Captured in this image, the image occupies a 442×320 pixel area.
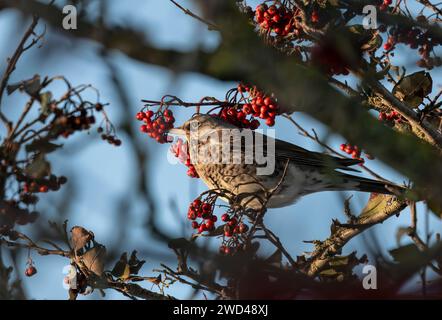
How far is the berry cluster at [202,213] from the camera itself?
360 cm

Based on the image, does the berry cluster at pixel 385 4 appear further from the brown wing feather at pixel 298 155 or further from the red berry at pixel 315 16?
the brown wing feather at pixel 298 155

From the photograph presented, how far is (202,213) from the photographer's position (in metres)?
3.61

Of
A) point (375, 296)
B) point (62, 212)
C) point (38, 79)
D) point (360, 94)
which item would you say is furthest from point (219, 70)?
point (360, 94)

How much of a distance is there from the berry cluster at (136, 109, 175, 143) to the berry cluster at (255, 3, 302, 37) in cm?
80

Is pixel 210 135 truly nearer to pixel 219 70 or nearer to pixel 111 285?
pixel 111 285

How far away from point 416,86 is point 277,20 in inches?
34.1

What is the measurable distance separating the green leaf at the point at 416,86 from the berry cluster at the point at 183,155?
65.1 inches

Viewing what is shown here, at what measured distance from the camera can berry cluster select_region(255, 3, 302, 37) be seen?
3.40 m

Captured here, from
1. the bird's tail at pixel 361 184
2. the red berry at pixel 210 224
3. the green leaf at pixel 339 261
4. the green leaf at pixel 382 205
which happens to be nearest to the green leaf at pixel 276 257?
the green leaf at pixel 339 261

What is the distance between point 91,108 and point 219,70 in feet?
3.77

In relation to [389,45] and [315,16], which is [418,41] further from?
[315,16]

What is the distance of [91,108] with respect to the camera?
2949 mm

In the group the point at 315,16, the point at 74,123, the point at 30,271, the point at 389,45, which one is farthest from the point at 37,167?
the point at 389,45

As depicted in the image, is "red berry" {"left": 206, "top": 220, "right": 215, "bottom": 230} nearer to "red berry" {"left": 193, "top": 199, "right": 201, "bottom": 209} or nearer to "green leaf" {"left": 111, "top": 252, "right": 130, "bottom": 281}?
"red berry" {"left": 193, "top": 199, "right": 201, "bottom": 209}
